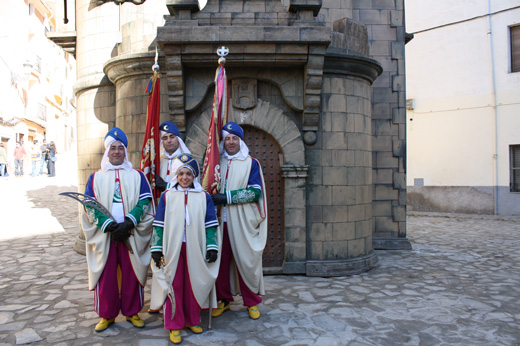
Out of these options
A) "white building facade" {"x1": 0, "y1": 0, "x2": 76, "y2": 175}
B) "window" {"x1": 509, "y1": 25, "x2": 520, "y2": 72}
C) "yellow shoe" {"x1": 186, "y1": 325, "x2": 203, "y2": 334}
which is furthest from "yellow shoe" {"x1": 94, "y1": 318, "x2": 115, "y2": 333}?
"white building facade" {"x1": 0, "y1": 0, "x2": 76, "y2": 175}

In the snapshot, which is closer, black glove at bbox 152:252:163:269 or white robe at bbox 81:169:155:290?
Result: black glove at bbox 152:252:163:269

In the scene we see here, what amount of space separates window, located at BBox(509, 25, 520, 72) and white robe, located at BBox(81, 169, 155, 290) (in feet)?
46.6

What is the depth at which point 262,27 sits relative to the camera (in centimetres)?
600

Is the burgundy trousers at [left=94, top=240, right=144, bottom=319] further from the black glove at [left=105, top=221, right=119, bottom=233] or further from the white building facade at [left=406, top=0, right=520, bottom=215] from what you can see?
the white building facade at [left=406, top=0, right=520, bottom=215]

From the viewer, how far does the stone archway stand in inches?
256

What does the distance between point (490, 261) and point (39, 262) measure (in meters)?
8.31

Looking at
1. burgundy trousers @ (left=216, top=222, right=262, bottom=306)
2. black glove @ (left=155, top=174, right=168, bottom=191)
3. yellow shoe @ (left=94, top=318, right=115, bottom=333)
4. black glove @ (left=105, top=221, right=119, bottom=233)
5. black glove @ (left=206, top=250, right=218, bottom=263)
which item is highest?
black glove @ (left=155, top=174, right=168, bottom=191)

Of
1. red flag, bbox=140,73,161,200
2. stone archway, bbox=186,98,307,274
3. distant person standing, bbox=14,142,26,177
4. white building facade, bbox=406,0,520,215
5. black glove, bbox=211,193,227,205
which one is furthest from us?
distant person standing, bbox=14,142,26,177

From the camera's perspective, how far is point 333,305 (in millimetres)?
5172

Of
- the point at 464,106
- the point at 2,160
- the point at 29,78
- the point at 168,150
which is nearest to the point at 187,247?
the point at 168,150

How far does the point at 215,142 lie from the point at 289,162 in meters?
1.87

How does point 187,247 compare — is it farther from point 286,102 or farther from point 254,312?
point 286,102

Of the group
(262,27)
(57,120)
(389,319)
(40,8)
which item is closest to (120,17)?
(262,27)

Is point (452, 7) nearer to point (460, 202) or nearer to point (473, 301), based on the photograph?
point (460, 202)
